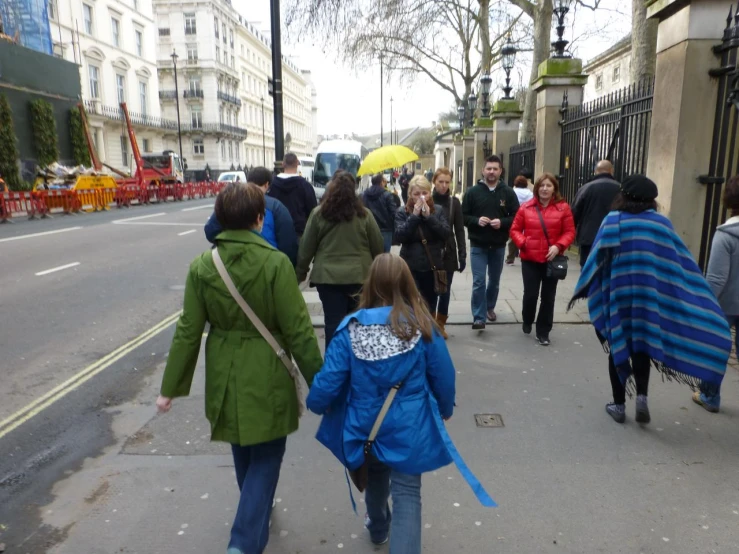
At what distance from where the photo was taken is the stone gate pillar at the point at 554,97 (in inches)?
421

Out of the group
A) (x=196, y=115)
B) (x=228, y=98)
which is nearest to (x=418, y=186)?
(x=196, y=115)

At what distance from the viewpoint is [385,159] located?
23.5 ft

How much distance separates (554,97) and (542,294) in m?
6.60

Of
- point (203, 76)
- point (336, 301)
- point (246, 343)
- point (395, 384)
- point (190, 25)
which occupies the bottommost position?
point (336, 301)

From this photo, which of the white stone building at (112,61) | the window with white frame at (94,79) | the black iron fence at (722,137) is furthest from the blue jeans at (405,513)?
the window with white frame at (94,79)

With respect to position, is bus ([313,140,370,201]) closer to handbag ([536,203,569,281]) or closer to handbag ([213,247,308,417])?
handbag ([536,203,569,281])

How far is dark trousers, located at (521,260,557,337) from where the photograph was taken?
5.55 meters

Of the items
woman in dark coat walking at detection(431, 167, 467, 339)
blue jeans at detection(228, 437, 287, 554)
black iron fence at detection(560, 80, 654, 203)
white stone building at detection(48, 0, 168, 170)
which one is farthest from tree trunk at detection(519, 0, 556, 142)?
white stone building at detection(48, 0, 168, 170)

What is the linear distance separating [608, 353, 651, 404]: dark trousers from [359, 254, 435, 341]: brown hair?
6.51ft

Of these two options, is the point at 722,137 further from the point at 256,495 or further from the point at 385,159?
the point at 256,495

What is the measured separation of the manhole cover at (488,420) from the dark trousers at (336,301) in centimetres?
132

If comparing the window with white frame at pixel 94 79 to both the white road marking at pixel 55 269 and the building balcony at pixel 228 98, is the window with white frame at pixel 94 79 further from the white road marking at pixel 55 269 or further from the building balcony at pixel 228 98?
the white road marking at pixel 55 269

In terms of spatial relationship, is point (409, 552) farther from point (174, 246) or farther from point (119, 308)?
point (174, 246)

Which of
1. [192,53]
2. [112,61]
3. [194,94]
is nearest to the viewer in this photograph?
[112,61]
